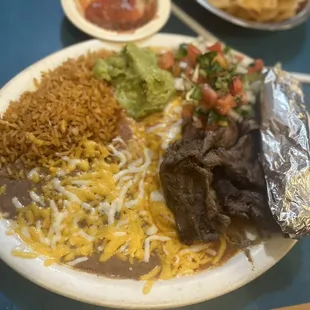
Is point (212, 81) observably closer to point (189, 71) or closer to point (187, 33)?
point (189, 71)

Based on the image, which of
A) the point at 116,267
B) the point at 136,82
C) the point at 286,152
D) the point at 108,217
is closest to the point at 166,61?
the point at 136,82

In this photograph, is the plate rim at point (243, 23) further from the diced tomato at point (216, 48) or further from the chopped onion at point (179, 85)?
the chopped onion at point (179, 85)

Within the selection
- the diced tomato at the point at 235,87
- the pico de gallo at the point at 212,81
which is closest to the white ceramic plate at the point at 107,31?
the pico de gallo at the point at 212,81

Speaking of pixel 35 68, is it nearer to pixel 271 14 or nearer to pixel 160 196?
pixel 160 196

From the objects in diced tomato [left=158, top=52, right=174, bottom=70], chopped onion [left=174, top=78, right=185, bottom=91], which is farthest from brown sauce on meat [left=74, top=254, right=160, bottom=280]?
diced tomato [left=158, top=52, right=174, bottom=70]

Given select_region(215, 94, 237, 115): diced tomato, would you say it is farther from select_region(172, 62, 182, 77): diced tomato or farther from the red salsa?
the red salsa

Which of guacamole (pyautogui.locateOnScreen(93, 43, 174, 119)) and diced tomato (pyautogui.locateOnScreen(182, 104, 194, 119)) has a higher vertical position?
guacamole (pyautogui.locateOnScreen(93, 43, 174, 119))
